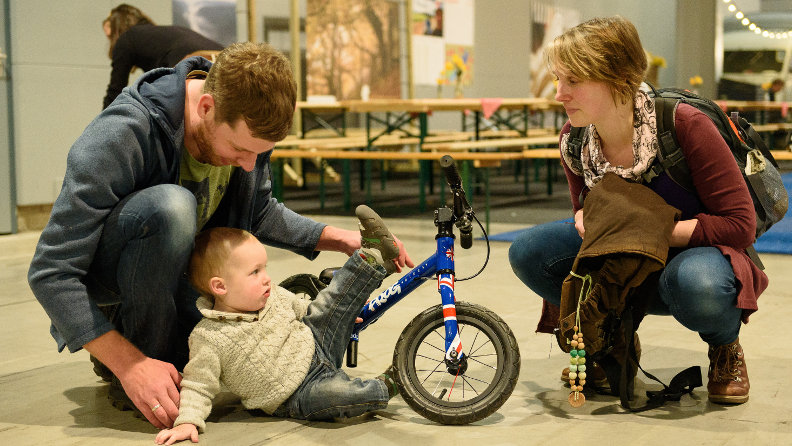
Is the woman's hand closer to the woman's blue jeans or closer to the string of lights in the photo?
the woman's blue jeans

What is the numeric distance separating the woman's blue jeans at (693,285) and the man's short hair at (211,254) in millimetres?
905

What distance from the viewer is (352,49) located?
1234cm

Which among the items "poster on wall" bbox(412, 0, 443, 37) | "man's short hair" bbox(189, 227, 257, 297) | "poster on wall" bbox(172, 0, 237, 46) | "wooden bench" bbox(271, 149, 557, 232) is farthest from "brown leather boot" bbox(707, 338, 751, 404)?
"poster on wall" bbox(412, 0, 443, 37)

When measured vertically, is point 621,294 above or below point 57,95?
below

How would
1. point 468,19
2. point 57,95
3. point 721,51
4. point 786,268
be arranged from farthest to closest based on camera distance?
point 721,51 < point 468,19 < point 57,95 < point 786,268

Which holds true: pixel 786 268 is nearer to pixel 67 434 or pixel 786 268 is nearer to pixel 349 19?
pixel 67 434

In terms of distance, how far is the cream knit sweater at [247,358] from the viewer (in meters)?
2.42

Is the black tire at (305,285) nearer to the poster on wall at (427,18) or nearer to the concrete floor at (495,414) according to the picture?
the concrete floor at (495,414)

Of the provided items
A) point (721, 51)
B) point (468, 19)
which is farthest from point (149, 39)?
point (721, 51)

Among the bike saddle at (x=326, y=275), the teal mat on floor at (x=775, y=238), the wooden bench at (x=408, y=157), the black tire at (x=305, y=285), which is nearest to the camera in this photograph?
the bike saddle at (x=326, y=275)

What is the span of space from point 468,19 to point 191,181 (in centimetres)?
1256

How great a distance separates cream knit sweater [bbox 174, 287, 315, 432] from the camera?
2416 mm

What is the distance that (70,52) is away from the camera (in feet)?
23.1

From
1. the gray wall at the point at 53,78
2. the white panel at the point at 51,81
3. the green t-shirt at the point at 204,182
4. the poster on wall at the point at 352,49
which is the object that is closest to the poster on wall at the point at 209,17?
the poster on wall at the point at 352,49
